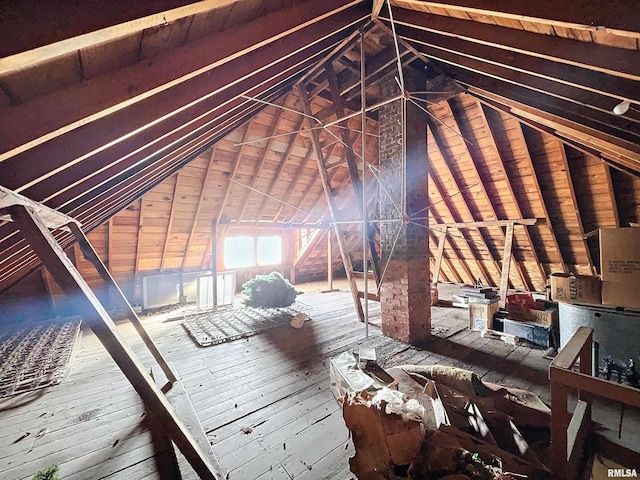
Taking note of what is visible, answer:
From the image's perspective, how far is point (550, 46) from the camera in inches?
51.7

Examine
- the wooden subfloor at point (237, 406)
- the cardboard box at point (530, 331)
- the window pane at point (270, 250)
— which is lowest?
the wooden subfloor at point (237, 406)

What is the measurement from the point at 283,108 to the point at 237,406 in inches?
121

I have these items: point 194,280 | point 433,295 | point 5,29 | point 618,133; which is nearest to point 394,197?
point 618,133

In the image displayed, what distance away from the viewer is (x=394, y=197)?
3.65m

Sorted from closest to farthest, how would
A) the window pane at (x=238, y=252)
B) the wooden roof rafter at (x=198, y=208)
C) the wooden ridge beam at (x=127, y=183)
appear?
the wooden ridge beam at (x=127, y=183) < the wooden roof rafter at (x=198, y=208) < the window pane at (x=238, y=252)

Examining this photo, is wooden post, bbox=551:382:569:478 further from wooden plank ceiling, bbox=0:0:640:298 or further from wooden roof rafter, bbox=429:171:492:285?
wooden roof rafter, bbox=429:171:492:285

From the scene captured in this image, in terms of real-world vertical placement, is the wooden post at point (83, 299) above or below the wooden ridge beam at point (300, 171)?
below

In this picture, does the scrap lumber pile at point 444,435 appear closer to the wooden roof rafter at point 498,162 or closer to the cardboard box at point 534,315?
the cardboard box at point 534,315

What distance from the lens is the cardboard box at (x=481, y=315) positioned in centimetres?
401

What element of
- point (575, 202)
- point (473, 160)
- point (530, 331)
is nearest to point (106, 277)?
point (530, 331)

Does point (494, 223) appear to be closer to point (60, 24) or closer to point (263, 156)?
point (263, 156)

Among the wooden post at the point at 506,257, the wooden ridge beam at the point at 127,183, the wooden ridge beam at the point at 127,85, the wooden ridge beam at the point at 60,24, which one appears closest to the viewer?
the wooden ridge beam at the point at 60,24

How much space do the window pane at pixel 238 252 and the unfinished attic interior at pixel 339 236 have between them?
60.6 inches

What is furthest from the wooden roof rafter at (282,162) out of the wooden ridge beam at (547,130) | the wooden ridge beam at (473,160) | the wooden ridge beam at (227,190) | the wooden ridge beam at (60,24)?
the wooden ridge beam at (60,24)
